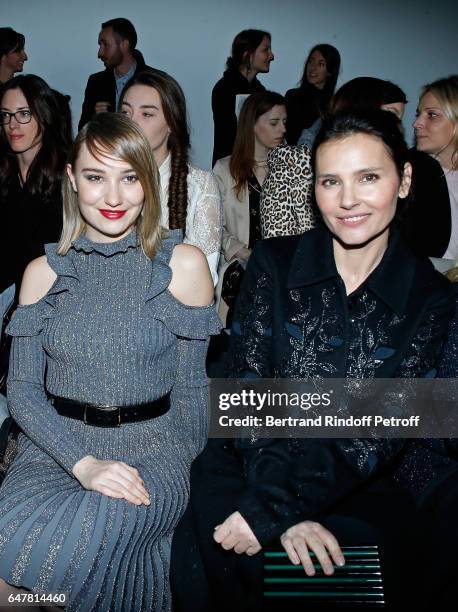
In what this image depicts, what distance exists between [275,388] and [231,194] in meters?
2.30

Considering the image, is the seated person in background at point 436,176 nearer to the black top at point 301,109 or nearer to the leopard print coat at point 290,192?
the leopard print coat at point 290,192

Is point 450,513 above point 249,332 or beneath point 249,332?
beneath

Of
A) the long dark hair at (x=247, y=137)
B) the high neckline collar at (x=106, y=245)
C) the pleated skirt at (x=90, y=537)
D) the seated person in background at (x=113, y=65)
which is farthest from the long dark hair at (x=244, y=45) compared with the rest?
the pleated skirt at (x=90, y=537)

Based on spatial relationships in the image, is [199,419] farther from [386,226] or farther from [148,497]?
[386,226]

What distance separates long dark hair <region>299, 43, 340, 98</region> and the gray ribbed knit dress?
383 centimetres

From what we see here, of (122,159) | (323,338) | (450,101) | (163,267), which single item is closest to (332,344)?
(323,338)

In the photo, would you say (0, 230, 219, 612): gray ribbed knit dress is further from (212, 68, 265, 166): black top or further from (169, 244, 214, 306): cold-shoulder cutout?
(212, 68, 265, 166): black top

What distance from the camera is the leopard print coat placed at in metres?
3.24

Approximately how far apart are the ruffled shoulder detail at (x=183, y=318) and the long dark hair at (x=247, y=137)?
6.63 ft

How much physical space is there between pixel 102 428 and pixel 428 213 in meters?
1.91

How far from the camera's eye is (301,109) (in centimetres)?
552

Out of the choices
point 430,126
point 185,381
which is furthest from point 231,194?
point 185,381

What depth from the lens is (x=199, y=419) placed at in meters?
2.12

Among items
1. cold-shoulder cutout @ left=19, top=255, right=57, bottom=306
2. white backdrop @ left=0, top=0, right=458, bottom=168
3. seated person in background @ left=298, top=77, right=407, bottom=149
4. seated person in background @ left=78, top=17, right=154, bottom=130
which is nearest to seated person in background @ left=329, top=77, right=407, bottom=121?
seated person in background @ left=298, top=77, right=407, bottom=149
